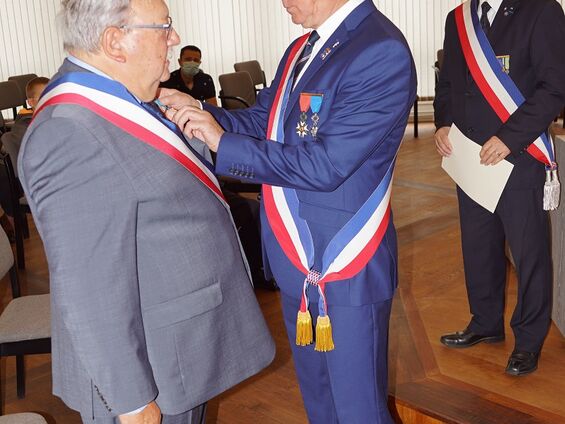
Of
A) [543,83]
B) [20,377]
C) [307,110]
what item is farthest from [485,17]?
[20,377]

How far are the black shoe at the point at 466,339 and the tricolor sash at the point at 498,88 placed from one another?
2.12 feet

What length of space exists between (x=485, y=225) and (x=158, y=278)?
168cm

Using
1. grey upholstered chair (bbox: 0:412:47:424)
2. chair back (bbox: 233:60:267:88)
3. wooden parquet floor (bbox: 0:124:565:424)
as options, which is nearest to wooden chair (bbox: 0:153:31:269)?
wooden parquet floor (bbox: 0:124:565:424)

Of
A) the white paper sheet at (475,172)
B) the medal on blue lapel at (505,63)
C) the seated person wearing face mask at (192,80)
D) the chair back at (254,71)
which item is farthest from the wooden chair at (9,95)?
the medal on blue lapel at (505,63)

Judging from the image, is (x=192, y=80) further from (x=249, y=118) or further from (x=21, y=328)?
(x=249, y=118)

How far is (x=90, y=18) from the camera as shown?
1292 millimetres

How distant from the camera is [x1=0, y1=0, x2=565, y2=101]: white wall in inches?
320

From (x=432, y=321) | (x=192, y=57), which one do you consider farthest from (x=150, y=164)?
(x=192, y=57)

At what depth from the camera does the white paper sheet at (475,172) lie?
8.33 feet

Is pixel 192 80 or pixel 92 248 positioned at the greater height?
pixel 92 248

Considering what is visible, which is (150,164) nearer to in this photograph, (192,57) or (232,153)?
(232,153)

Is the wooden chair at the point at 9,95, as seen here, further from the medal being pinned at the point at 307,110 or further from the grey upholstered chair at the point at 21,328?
the medal being pinned at the point at 307,110

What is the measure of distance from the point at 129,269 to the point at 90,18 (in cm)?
43

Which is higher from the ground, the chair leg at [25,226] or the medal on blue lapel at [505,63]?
the medal on blue lapel at [505,63]
